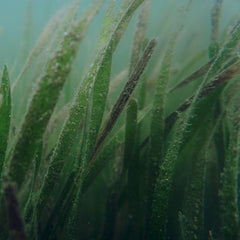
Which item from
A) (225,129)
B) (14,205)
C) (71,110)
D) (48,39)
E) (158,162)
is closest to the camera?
(14,205)

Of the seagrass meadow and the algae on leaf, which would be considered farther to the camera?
the algae on leaf

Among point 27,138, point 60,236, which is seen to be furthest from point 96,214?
point 27,138

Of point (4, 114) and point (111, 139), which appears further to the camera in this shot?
point (111, 139)

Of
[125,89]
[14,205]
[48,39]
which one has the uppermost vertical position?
[48,39]

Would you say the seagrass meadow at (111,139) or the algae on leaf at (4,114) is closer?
the seagrass meadow at (111,139)

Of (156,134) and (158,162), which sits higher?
(156,134)

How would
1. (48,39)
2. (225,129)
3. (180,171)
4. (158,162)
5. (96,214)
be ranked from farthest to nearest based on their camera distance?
(180,171) < (96,214) < (48,39) < (225,129) < (158,162)

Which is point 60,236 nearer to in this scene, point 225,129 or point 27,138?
point 27,138

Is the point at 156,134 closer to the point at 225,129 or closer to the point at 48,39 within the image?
the point at 225,129

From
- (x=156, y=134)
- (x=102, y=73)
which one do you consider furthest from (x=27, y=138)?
(x=156, y=134)

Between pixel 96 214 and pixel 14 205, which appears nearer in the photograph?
pixel 14 205
